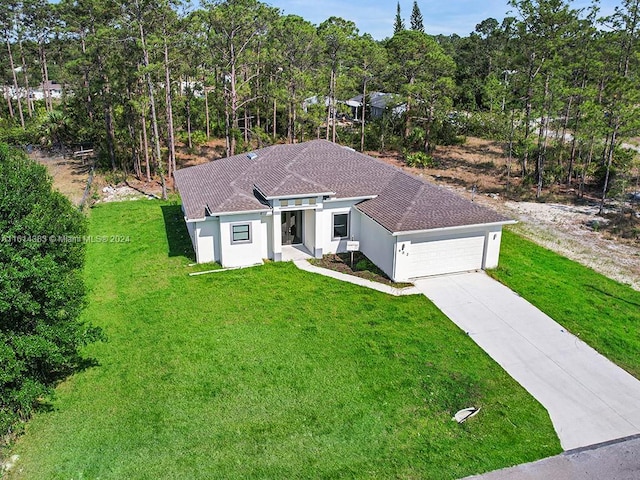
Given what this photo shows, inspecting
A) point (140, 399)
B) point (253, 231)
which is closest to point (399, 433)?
point (140, 399)

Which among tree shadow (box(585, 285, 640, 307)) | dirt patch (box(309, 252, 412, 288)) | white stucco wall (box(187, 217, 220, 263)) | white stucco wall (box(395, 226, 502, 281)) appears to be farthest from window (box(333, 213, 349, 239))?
tree shadow (box(585, 285, 640, 307))

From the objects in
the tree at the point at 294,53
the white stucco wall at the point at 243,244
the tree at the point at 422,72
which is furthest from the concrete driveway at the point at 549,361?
the tree at the point at 422,72

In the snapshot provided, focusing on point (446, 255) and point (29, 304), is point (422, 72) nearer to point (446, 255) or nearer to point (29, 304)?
point (446, 255)

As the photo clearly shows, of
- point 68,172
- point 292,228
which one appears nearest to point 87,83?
point 68,172

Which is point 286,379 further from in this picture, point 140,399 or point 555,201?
point 555,201

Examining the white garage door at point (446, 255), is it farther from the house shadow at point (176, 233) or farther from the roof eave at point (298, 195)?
the house shadow at point (176, 233)

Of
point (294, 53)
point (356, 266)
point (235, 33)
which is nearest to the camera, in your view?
point (356, 266)

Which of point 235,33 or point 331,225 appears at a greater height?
point 235,33
